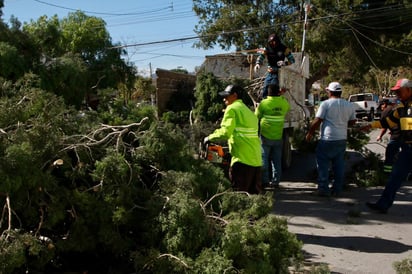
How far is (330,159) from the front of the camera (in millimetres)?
7914

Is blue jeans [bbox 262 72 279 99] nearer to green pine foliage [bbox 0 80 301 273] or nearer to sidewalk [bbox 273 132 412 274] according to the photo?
sidewalk [bbox 273 132 412 274]

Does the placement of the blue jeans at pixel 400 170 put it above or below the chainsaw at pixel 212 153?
below

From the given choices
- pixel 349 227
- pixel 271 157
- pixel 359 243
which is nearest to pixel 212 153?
pixel 359 243

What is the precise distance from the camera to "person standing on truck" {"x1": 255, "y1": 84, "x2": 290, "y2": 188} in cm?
768

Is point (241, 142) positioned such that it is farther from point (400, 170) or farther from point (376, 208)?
point (376, 208)

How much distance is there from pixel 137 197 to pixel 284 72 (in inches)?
225

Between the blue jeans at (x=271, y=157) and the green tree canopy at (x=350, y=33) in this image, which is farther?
the green tree canopy at (x=350, y=33)

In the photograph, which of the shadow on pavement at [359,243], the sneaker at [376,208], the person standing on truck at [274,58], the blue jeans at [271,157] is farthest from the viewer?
the person standing on truck at [274,58]

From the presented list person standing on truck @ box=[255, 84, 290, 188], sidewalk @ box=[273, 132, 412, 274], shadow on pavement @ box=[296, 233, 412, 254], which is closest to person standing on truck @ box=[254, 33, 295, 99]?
person standing on truck @ box=[255, 84, 290, 188]

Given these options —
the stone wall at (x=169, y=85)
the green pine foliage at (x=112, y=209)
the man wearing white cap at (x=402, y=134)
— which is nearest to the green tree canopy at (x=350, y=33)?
the stone wall at (x=169, y=85)

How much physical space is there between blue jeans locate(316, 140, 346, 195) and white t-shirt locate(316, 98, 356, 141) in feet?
0.37

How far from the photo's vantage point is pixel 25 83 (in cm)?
520

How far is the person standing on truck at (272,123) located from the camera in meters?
7.68

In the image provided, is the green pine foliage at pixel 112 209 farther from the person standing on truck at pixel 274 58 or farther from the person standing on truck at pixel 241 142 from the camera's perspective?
the person standing on truck at pixel 274 58
